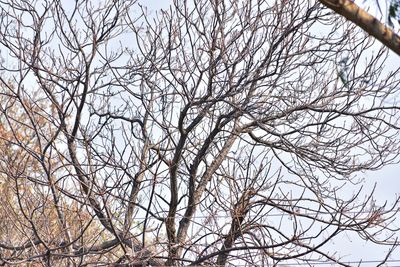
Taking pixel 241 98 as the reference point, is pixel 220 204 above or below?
below

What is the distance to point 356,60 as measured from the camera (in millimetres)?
6098

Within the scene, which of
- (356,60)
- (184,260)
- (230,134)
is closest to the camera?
(184,260)

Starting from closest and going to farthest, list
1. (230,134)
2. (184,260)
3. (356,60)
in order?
(184,260), (356,60), (230,134)

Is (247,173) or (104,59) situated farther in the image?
(104,59)

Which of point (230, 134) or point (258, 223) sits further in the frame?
point (230, 134)

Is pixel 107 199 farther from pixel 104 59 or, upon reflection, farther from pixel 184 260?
pixel 104 59

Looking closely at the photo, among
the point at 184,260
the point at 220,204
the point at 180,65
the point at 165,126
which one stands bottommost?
the point at 184,260

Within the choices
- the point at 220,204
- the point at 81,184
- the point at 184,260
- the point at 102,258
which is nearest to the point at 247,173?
the point at 220,204

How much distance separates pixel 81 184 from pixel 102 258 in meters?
1.19

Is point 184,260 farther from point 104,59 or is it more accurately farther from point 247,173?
point 104,59

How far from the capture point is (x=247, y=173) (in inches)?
216

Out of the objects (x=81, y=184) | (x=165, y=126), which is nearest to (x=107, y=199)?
(x=81, y=184)

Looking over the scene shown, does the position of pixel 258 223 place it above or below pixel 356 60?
below

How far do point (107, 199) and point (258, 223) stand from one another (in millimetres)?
1196
